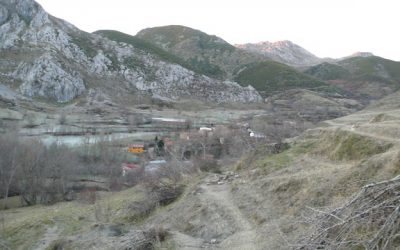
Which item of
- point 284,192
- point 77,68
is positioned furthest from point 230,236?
point 77,68

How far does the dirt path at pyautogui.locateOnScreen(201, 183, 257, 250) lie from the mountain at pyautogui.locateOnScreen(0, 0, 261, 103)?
4978 inches

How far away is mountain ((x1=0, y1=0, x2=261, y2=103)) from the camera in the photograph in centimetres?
14500

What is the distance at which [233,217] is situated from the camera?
62.1 ft

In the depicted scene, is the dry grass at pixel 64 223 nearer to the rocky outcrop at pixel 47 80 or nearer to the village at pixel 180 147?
the village at pixel 180 147

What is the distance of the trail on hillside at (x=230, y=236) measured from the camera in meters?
15.8

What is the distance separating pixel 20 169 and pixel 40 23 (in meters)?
132

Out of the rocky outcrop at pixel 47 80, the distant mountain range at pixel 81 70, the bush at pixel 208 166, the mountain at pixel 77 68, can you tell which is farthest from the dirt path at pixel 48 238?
the rocky outcrop at pixel 47 80

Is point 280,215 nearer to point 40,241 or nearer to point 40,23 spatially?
point 40,241

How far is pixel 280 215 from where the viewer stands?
16.9 meters

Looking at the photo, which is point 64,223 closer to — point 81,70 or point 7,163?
point 7,163

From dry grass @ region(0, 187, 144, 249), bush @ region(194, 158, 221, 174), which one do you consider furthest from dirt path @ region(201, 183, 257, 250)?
bush @ region(194, 158, 221, 174)

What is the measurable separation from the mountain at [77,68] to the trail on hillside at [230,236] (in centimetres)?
12866

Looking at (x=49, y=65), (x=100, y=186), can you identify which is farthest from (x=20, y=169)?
(x=49, y=65)

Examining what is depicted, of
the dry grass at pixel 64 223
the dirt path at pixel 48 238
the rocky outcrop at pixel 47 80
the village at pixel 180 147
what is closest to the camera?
the dirt path at pixel 48 238
